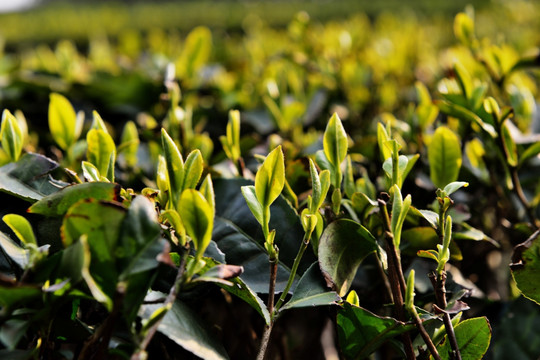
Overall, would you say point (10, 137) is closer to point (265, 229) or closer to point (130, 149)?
point (130, 149)

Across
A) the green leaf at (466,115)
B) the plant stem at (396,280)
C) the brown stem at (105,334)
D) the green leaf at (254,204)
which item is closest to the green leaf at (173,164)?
the green leaf at (254,204)

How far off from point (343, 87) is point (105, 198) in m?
1.51

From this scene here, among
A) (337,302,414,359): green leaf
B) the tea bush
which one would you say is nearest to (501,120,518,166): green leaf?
the tea bush

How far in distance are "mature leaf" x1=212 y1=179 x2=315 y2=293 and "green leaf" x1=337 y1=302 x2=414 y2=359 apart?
134 mm

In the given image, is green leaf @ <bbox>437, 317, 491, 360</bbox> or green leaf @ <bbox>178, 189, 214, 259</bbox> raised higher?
green leaf @ <bbox>178, 189, 214, 259</bbox>

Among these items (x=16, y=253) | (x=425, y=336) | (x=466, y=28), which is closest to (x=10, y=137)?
(x=16, y=253)

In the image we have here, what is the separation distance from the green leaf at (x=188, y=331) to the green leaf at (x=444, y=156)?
0.61 m

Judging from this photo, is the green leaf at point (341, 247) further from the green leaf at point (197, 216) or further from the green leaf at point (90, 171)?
the green leaf at point (90, 171)

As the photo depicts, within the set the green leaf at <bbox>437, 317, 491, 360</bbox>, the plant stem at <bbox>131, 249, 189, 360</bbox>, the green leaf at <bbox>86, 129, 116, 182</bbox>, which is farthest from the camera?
the green leaf at <bbox>86, 129, 116, 182</bbox>

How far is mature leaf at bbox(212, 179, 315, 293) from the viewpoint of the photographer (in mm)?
1026

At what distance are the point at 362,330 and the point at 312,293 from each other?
0.11 m

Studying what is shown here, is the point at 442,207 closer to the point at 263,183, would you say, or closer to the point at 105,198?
the point at 263,183

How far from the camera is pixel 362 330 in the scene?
94 centimetres

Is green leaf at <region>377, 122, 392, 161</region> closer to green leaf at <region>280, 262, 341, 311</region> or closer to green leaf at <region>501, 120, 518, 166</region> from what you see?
green leaf at <region>280, 262, 341, 311</region>
